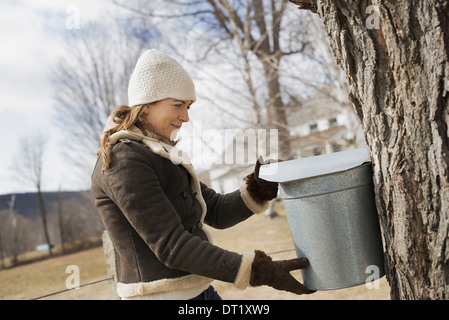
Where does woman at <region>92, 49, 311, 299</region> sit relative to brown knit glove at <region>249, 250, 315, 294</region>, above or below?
above

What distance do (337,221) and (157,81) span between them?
3.01ft

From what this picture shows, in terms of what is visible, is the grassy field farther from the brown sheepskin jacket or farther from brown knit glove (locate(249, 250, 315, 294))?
the brown sheepskin jacket

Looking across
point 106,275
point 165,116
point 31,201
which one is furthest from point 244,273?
point 31,201

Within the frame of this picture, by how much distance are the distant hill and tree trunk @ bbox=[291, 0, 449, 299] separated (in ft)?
42.2

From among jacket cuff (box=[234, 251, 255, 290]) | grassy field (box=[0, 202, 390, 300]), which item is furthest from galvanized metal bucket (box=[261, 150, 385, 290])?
grassy field (box=[0, 202, 390, 300])

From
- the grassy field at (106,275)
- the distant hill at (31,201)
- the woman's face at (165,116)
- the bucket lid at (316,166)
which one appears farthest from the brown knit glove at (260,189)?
the distant hill at (31,201)

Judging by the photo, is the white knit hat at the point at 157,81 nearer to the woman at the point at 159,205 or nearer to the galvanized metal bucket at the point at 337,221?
the woman at the point at 159,205

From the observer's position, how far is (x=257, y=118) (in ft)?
31.0

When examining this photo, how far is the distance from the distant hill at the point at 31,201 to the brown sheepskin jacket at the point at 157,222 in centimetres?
1241

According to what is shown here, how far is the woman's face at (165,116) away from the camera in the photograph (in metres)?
1.79

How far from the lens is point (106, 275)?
8.09 meters

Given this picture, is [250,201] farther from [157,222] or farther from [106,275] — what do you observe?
[106,275]

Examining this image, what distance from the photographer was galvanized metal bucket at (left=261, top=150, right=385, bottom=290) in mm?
1586
